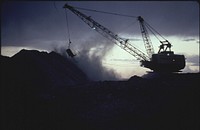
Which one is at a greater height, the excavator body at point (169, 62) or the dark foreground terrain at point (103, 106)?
the excavator body at point (169, 62)

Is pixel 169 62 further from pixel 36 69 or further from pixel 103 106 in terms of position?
pixel 36 69

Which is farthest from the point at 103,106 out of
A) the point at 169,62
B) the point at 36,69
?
the point at 36,69

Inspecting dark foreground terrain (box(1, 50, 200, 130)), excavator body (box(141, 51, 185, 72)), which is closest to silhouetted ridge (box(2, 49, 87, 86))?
dark foreground terrain (box(1, 50, 200, 130))

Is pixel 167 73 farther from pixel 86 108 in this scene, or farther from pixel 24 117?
pixel 24 117

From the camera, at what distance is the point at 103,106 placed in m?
20.7

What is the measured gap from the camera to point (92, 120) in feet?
62.8

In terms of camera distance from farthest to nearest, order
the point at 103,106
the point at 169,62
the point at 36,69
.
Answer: the point at 36,69 < the point at 169,62 < the point at 103,106

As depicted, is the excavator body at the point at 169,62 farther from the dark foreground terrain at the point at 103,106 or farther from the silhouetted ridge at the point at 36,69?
the silhouetted ridge at the point at 36,69

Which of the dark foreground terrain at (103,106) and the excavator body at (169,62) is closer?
the dark foreground terrain at (103,106)

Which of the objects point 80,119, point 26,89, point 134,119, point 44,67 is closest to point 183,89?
point 134,119

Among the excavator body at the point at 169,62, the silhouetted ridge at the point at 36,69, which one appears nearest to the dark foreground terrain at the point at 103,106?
the silhouetted ridge at the point at 36,69

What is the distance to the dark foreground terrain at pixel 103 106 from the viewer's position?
728 inches

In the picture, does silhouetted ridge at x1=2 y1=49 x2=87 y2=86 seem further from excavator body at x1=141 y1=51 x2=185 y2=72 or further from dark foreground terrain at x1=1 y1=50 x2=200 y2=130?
excavator body at x1=141 y1=51 x2=185 y2=72

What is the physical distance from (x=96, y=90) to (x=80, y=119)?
16.7ft
